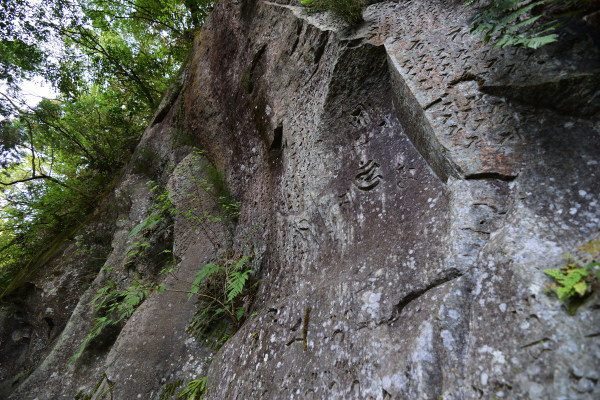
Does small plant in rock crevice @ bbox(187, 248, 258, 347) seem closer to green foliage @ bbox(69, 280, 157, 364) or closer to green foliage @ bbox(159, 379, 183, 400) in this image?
green foliage @ bbox(159, 379, 183, 400)

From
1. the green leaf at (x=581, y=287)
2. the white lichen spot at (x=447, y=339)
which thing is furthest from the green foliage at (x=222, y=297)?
the green leaf at (x=581, y=287)

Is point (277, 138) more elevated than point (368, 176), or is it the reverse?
point (277, 138)

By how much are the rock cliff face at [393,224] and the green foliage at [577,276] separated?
2.3 inches

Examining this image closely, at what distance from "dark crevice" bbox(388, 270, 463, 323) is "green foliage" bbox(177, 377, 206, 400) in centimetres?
274

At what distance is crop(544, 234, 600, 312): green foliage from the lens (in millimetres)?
1587

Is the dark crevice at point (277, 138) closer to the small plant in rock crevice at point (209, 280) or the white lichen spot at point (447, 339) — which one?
the small plant in rock crevice at point (209, 280)

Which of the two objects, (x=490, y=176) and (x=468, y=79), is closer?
(x=490, y=176)

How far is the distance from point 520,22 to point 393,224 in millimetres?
1941

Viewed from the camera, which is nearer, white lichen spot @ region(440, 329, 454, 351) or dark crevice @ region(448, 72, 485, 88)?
white lichen spot @ region(440, 329, 454, 351)

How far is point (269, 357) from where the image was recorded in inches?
128

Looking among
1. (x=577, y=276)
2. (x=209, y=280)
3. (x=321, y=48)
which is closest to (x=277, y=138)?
(x=321, y=48)

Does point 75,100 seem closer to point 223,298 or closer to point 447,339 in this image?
point 223,298

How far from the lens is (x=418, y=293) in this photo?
7.89 ft

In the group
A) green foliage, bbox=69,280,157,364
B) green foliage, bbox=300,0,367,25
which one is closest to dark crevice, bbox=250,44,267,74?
green foliage, bbox=300,0,367,25
